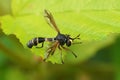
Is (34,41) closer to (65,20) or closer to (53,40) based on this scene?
(53,40)

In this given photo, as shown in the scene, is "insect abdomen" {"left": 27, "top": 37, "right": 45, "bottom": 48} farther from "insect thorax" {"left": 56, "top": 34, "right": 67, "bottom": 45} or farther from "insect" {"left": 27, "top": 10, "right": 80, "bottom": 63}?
"insect thorax" {"left": 56, "top": 34, "right": 67, "bottom": 45}

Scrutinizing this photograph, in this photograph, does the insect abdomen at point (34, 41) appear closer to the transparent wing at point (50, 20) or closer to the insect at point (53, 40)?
the insect at point (53, 40)

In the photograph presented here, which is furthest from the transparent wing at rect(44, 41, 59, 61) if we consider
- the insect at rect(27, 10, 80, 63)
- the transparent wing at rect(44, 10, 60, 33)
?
the transparent wing at rect(44, 10, 60, 33)

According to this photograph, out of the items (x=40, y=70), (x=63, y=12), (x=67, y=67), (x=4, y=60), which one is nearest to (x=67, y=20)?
(x=63, y=12)

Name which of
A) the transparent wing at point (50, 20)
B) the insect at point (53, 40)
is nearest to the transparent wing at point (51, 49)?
the insect at point (53, 40)

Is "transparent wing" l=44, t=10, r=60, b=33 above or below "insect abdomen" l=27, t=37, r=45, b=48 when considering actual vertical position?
above

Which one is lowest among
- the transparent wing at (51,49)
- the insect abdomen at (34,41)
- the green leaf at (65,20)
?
the transparent wing at (51,49)

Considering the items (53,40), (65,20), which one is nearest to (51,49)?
(53,40)

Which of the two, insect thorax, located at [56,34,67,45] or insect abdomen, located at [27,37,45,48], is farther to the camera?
insect thorax, located at [56,34,67,45]

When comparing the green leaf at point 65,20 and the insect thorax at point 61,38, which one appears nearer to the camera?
A: the green leaf at point 65,20
